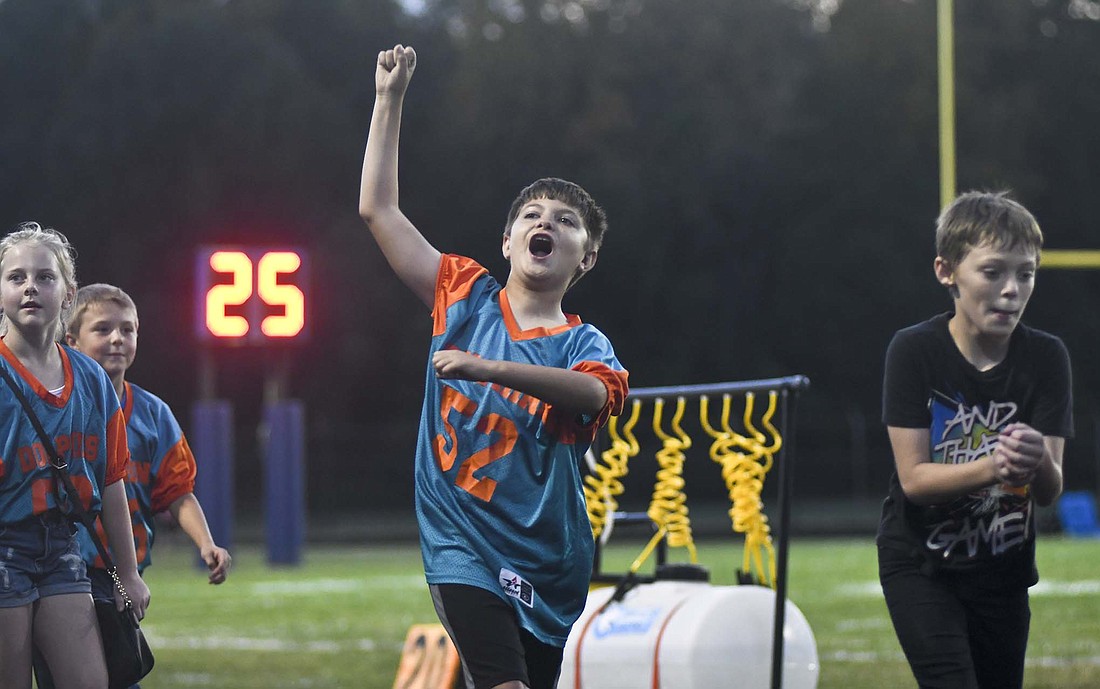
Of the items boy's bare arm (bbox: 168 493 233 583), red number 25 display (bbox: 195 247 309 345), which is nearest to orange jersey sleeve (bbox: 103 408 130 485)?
boy's bare arm (bbox: 168 493 233 583)

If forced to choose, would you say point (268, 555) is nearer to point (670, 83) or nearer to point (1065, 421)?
point (1065, 421)

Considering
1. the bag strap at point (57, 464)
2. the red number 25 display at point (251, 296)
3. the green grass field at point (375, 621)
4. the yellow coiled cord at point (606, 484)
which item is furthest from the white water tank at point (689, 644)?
the red number 25 display at point (251, 296)

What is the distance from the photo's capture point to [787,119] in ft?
133

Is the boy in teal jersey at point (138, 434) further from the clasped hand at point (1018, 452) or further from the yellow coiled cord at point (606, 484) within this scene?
the clasped hand at point (1018, 452)

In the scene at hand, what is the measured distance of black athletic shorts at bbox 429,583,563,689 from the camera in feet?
13.1

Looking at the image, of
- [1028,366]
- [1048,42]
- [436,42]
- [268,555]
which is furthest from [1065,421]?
[436,42]

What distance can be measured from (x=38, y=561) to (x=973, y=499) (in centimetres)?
236

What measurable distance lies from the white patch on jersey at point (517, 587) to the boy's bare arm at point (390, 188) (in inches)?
29.9

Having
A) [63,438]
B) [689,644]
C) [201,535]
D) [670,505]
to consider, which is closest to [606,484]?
[670,505]

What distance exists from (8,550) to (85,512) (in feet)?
0.72

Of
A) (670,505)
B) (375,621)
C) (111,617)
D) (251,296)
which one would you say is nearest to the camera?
(111,617)

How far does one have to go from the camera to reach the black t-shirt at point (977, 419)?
4.23 m

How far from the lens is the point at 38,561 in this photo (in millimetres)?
4355

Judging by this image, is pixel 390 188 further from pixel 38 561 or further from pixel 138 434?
pixel 138 434
